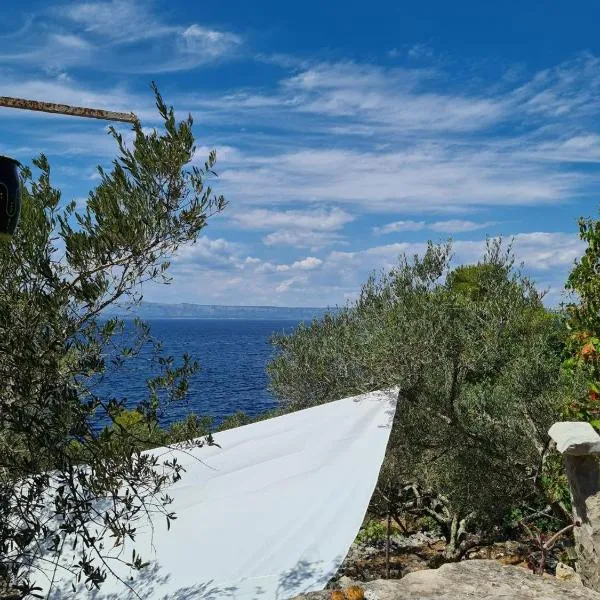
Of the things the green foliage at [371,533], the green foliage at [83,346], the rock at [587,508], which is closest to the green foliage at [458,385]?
the green foliage at [371,533]

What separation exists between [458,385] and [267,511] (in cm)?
400

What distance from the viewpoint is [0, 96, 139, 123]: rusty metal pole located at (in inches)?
133

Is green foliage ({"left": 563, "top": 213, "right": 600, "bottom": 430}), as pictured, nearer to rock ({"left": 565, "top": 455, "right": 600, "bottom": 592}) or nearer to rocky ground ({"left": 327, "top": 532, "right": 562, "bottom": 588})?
rock ({"left": 565, "top": 455, "right": 600, "bottom": 592})

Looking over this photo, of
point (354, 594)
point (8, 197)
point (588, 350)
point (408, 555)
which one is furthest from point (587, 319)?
point (408, 555)

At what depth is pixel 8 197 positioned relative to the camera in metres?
2.91

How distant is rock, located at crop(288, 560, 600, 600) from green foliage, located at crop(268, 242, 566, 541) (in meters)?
2.47

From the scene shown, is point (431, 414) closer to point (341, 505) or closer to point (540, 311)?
point (341, 505)

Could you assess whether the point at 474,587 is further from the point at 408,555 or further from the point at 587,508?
the point at 408,555

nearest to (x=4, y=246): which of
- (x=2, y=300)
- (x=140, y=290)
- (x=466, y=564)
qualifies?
(x=2, y=300)

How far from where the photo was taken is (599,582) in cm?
541

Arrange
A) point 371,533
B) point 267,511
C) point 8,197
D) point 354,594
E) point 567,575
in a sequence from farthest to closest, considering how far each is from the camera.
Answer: point 371,533, point 267,511, point 567,575, point 354,594, point 8,197

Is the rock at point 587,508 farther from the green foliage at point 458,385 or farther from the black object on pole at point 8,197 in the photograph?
the black object on pole at point 8,197

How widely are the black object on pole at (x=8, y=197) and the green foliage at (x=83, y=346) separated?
707 mm

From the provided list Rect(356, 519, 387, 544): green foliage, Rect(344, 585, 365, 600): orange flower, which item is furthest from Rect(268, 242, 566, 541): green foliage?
Rect(344, 585, 365, 600): orange flower
